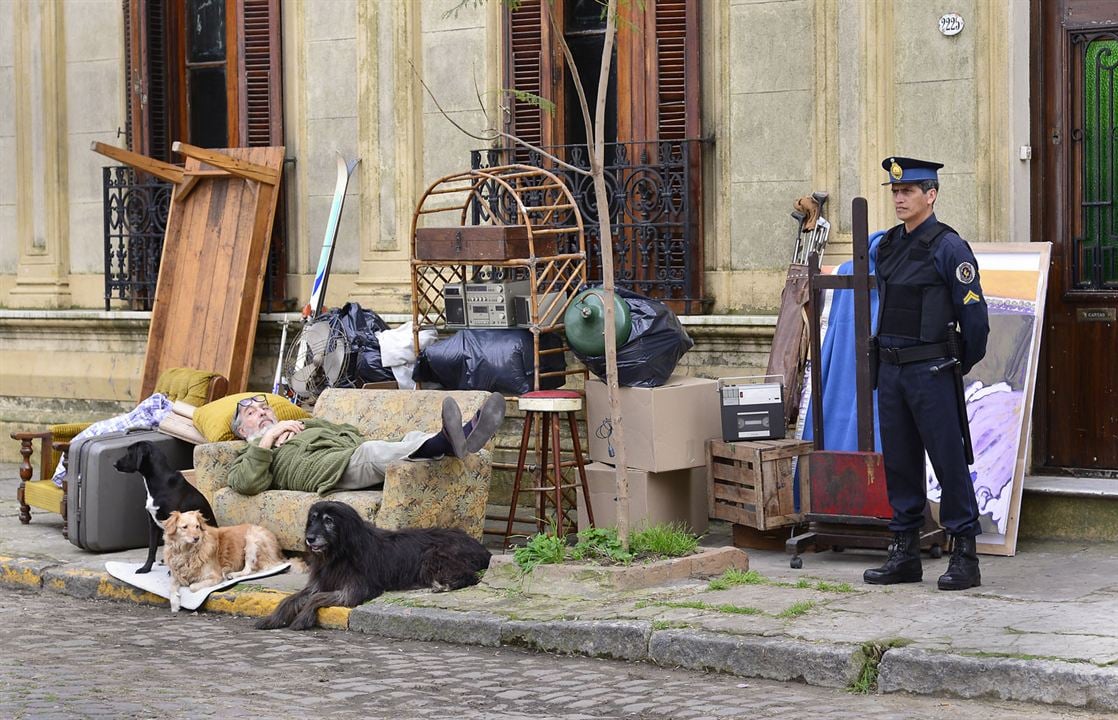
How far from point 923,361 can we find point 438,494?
2750 mm

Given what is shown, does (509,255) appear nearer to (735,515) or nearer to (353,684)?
(735,515)

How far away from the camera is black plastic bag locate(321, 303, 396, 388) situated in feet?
36.4

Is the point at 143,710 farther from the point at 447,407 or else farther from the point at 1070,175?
the point at 1070,175

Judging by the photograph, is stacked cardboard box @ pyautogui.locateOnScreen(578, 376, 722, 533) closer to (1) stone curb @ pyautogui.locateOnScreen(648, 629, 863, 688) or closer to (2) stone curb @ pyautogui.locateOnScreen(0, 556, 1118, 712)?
(2) stone curb @ pyautogui.locateOnScreen(0, 556, 1118, 712)

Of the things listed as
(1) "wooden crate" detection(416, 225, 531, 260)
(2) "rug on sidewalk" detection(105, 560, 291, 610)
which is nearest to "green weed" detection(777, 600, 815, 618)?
(2) "rug on sidewalk" detection(105, 560, 291, 610)

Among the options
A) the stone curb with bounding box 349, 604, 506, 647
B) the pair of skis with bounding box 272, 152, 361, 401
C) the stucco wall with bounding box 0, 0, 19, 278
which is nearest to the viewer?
the stone curb with bounding box 349, 604, 506, 647

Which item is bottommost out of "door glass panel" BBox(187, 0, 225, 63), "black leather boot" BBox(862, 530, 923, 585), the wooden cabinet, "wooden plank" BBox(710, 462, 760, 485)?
"black leather boot" BBox(862, 530, 923, 585)

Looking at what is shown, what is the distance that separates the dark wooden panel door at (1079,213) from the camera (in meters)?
9.54

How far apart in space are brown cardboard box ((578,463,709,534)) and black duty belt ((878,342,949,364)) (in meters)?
1.92

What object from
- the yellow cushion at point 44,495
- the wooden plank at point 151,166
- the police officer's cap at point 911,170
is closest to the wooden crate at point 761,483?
the police officer's cap at point 911,170

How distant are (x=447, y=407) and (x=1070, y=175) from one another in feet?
12.6

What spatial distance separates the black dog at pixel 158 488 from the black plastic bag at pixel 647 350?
235 centimetres

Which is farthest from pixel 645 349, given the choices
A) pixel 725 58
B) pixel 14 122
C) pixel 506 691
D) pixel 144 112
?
pixel 14 122

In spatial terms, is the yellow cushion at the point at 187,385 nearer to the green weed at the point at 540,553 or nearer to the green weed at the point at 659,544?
the green weed at the point at 540,553
